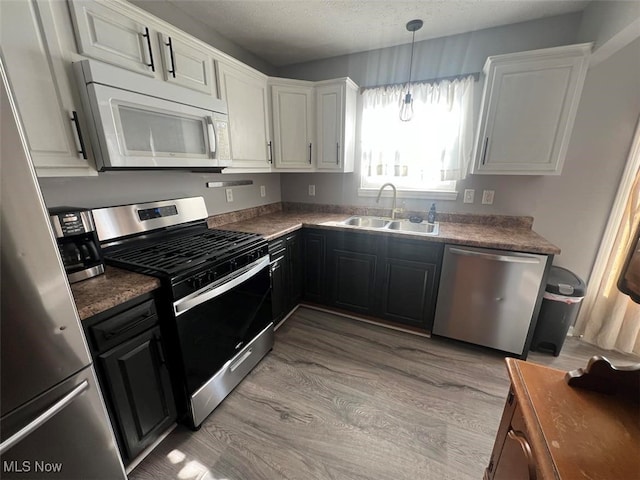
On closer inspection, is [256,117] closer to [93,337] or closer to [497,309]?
[93,337]

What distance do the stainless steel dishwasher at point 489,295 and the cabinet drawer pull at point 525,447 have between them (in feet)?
4.33

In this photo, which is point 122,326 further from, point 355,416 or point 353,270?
point 353,270

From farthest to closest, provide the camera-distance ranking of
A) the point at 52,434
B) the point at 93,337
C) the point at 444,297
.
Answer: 1. the point at 444,297
2. the point at 93,337
3. the point at 52,434

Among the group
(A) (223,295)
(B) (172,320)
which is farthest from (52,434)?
(A) (223,295)

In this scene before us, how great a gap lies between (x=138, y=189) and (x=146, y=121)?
20.8 inches

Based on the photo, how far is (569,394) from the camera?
679 millimetres

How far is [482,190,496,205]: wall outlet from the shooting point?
7.51ft

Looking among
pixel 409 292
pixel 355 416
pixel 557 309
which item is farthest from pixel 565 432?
pixel 557 309

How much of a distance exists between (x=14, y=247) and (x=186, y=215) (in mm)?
1300

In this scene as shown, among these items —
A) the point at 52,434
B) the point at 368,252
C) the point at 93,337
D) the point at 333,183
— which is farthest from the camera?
the point at 333,183

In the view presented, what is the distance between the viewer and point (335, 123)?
243cm

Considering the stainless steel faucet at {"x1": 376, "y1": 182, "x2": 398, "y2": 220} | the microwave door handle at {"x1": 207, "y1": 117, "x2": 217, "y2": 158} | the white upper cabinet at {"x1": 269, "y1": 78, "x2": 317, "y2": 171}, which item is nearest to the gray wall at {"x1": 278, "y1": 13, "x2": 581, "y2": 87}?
the white upper cabinet at {"x1": 269, "y1": 78, "x2": 317, "y2": 171}

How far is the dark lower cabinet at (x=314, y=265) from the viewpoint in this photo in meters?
2.43

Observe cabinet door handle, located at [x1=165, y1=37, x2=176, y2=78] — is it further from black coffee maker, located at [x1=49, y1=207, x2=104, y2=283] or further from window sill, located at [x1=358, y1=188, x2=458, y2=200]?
window sill, located at [x1=358, y1=188, x2=458, y2=200]
